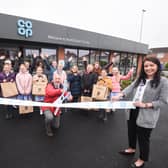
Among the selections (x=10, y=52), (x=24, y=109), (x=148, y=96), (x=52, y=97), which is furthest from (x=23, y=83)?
(x=10, y=52)

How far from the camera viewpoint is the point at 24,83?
3.77 metres

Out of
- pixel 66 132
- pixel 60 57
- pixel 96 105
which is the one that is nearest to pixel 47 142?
pixel 66 132

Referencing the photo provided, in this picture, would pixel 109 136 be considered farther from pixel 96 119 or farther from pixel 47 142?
pixel 47 142

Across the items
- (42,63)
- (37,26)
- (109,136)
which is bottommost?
(109,136)

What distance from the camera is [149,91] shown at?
1819 millimetres

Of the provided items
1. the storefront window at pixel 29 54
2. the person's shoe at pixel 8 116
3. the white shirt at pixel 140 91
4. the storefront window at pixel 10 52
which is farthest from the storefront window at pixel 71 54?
the white shirt at pixel 140 91

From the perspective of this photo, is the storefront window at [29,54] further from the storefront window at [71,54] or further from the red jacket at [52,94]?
the red jacket at [52,94]

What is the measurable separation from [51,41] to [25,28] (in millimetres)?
1396

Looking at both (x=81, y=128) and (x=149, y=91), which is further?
(x=81, y=128)

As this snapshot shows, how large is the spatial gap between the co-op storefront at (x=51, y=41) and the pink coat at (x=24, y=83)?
3.16 m

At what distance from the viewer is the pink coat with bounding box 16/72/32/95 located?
3.74 metres

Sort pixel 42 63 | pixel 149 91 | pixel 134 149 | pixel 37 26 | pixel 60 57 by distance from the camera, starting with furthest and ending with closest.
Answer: pixel 60 57 → pixel 37 26 → pixel 42 63 → pixel 134 149 → pixel 149 91

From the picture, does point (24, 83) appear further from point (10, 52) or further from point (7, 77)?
point (10, 52)

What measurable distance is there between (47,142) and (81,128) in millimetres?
941
